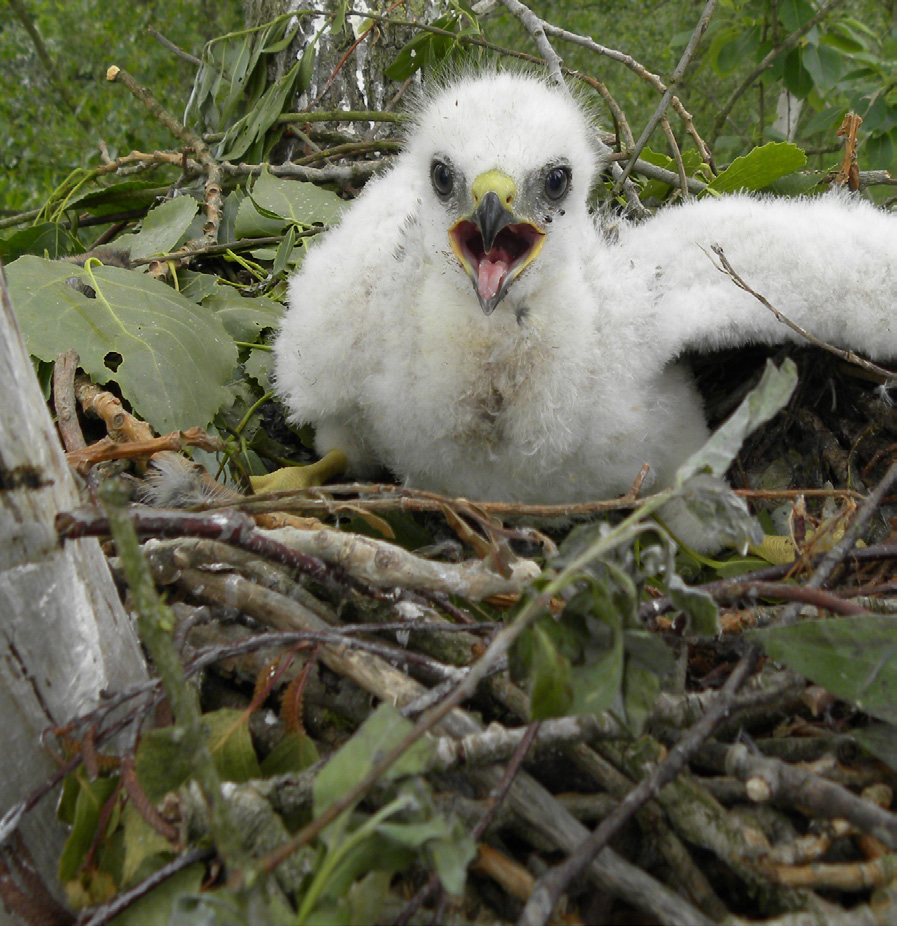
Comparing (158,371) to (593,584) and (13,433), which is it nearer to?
(13,433)

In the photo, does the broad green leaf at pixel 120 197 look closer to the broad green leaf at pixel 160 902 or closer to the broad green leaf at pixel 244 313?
the broad green leaf at pixel 244 313

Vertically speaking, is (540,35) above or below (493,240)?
above

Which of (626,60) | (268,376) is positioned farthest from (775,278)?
(268,376)

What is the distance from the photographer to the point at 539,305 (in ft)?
4.61

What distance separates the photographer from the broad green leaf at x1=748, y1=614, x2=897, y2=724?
80 centimetres

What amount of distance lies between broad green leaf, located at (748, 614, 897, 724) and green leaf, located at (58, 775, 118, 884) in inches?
25.9

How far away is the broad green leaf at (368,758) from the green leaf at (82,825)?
0.29 metres

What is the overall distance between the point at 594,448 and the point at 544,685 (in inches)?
34.3

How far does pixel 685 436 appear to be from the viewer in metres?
1.55

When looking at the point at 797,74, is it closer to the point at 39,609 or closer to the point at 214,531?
the point at 214,531

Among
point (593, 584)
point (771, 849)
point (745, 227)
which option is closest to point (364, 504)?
point (593, 584)

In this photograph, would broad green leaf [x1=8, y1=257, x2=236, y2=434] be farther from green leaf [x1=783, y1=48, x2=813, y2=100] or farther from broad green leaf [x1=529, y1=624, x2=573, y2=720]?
green leaf [x1=783, y1=48, x2=813, y2=100]

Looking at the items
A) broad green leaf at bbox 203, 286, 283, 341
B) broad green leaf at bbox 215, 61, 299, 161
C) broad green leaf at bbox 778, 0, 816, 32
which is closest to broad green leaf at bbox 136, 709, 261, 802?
broad green leaf at bbox 203, 286, 283, 341

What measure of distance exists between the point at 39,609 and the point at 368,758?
347mm
